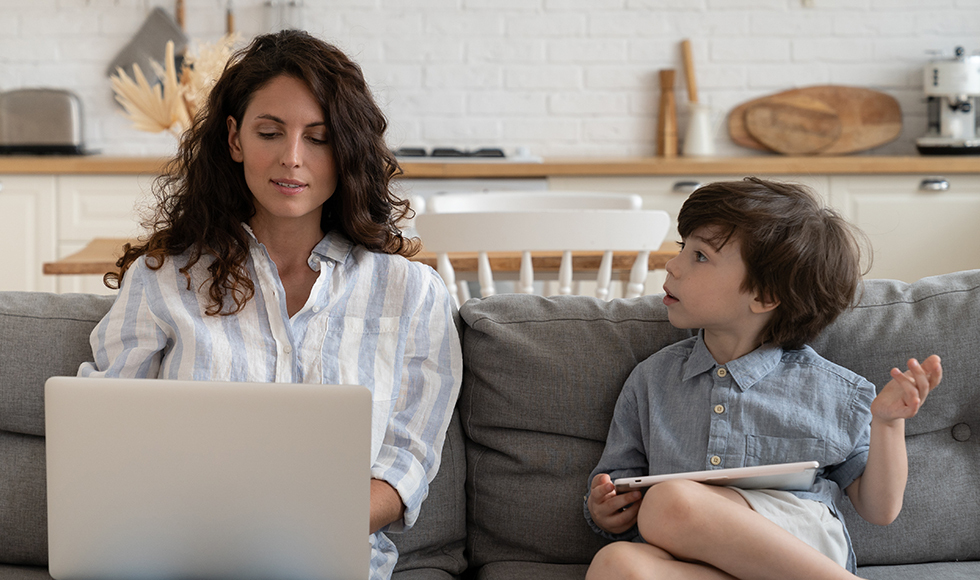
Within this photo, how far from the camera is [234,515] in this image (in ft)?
3.05

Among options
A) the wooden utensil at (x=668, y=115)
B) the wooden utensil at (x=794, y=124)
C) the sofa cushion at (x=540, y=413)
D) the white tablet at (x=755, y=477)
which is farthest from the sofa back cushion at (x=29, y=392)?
the wooden utensil at (x=794, y=124)

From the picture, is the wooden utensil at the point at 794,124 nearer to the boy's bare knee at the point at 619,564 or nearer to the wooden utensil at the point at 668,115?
the wooden utensil at the point at 668,115

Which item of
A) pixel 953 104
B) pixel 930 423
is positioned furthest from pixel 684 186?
pixel 930 423

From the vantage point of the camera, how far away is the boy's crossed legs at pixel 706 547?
3.65 ft

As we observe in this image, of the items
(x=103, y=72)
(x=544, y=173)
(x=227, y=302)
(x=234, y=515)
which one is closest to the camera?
(x=234, y=515)

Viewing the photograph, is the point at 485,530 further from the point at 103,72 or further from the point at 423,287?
the point at 103,72

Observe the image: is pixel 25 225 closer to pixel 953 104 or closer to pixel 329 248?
pixel 329 248

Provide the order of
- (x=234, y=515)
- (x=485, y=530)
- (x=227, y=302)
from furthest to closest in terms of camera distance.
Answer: (x=485, y=530) → (x=227, y=302) → (x=234, y=515)

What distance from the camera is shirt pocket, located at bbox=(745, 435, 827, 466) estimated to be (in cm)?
124

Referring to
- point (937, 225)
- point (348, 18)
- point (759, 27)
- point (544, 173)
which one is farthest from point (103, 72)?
point (937, 225)

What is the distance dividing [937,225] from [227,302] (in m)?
2.79

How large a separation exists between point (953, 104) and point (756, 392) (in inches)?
109

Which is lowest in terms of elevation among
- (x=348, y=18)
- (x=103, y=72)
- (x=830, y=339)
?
(x=830, y=339)

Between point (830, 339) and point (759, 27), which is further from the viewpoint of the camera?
point (759, 27)
